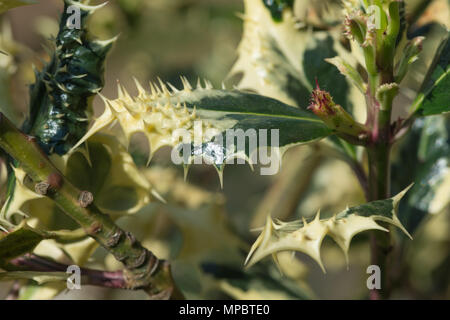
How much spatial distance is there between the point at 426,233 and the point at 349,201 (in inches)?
6.5

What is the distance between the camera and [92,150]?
23.0 inches

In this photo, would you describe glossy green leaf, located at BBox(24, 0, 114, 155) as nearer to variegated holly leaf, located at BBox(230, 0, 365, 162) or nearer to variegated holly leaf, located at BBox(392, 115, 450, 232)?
variegated holly leaf, located at BBox(230, 0, 365, 162)

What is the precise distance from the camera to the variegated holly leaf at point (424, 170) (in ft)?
2.23

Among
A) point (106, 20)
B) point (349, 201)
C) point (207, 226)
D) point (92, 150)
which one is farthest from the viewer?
point (106, 20)

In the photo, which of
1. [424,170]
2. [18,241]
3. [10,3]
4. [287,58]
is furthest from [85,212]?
[424,170]

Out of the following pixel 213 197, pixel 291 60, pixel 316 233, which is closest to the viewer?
pixel 316 233

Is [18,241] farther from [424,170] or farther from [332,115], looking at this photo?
[424,170]

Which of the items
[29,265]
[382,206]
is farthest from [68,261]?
[382,206]

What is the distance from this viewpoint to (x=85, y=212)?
492 mm

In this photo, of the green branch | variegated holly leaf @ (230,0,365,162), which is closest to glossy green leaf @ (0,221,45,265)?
the green branch

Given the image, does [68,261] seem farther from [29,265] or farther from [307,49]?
[307,49]

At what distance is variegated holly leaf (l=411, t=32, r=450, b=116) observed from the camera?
507 millimetres

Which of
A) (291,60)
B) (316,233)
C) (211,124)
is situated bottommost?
(316,233)

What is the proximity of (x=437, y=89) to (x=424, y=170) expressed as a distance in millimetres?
212
